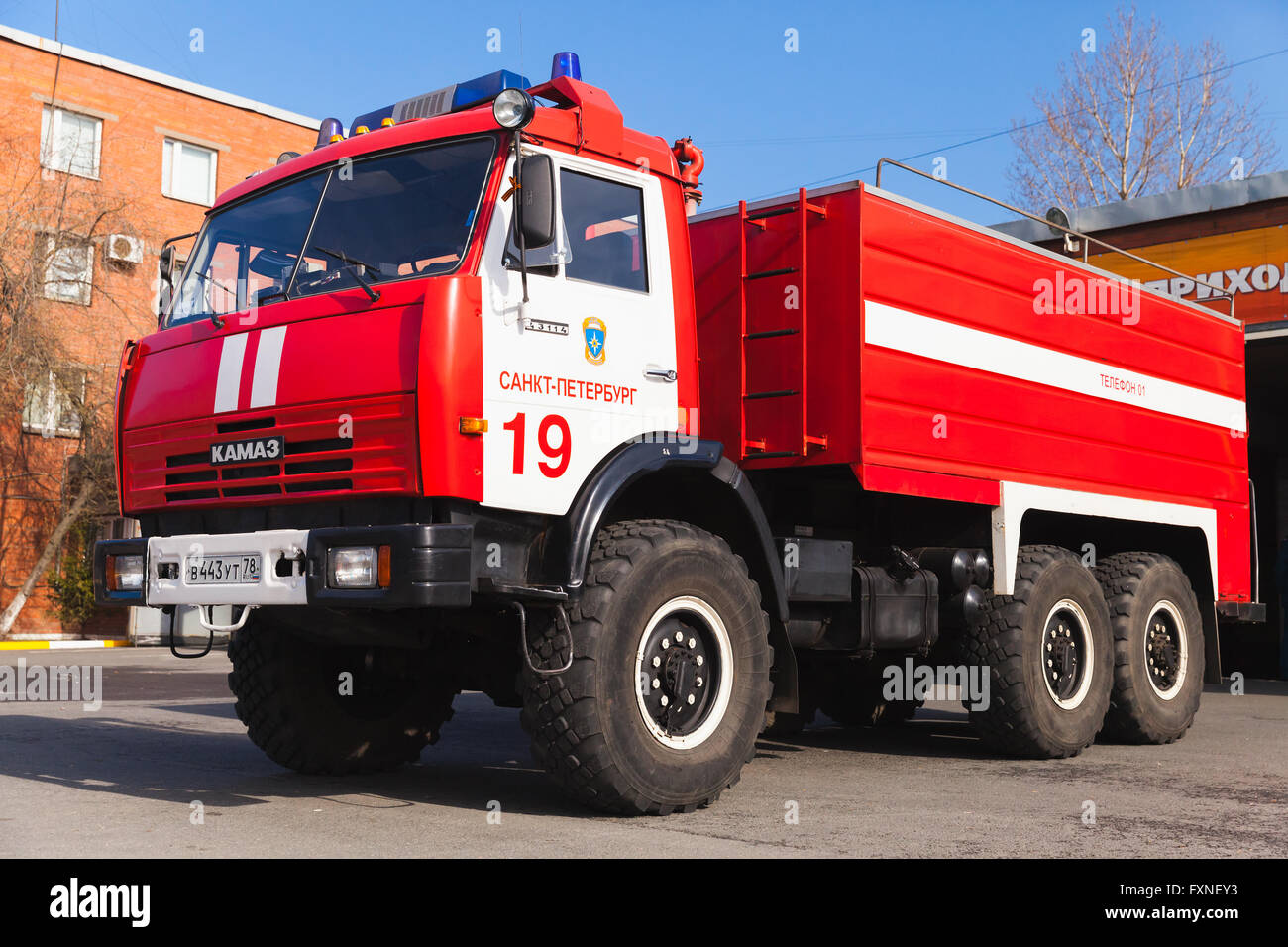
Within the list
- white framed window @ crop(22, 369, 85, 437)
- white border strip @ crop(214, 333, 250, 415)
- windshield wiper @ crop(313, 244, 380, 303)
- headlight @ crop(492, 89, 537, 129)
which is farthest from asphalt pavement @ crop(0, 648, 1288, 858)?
white framed window @ crop(22, 369, 85, 437)

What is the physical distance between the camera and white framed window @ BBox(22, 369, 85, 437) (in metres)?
23.7

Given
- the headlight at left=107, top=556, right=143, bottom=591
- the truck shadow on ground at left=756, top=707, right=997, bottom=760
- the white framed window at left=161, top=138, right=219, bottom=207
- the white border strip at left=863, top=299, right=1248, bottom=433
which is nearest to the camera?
the headlight at left=107, top=556, right=143, bottom=591

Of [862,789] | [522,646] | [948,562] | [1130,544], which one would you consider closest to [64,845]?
[522,646]

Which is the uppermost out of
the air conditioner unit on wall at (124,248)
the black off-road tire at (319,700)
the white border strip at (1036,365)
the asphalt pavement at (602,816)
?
the air conditioner unit on wall at (124,248)

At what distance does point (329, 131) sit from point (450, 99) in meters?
0.90

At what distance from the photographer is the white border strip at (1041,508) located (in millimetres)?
8492

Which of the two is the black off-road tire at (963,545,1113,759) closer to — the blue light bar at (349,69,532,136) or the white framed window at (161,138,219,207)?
the blue light bar at (349,69,532,136)

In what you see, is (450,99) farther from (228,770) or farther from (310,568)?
(228,770)

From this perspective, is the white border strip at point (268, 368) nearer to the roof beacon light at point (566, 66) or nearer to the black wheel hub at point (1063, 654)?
the roof beacon light at point (566, 66)

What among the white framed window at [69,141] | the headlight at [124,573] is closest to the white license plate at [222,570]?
the headlight at [124,573]

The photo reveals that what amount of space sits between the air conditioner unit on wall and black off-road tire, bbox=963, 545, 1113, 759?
19.5m

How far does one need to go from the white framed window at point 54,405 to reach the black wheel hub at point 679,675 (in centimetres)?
2016

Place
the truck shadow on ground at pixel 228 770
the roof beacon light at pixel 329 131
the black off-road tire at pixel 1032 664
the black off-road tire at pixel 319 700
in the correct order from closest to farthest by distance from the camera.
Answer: the truck shadow on ground at pixel 228 770 < the roof beacon light at pixel 329 131 < the black off-road tire at pixel 319 700 < the black off-road tire at pixel 1032 664
